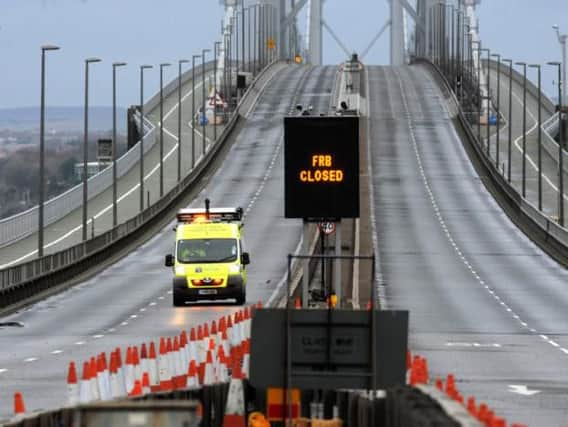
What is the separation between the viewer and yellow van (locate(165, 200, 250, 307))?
5531 cm

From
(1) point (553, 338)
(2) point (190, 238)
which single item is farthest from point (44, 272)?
(1) point (553, 338)

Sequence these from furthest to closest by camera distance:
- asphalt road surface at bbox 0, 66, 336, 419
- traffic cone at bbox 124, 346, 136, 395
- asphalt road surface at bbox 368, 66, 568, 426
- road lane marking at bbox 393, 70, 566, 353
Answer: road lane marking at bbox 393, 70, 566, 353 < asphalt road surface at bbox 0, 66, 336, 419 < asphalt road surface at bbox 368, 66, 568, 426 < traffic cone at bbox 124, 346, 136, 395

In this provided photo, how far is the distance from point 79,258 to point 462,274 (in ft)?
43.8

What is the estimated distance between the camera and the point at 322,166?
4197cm

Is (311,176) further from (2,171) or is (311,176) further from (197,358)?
(2,171)

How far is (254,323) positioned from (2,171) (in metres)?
168

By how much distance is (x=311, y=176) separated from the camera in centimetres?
4200

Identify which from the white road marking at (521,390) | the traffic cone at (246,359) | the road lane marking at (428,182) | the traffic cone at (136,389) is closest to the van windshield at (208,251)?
the road lane marking at (428,182)

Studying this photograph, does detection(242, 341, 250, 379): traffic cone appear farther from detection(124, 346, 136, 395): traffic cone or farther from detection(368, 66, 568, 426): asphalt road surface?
detection(368, 66, 568, 426): asphalt road surface

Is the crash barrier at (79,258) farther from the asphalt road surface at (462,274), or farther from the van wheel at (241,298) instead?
the asphalt road surface at (462,274)

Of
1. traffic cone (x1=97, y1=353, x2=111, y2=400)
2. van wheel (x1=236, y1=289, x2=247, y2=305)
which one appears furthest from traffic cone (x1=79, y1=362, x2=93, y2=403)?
van wheel (x1=236, y1=289, x2=247, y2=305)

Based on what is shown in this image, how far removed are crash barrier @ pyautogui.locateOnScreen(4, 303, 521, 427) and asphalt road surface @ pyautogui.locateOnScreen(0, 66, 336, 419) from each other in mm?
1611

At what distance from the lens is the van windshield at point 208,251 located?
56.0 meters

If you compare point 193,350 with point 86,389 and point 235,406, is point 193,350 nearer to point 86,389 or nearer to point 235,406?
point 86,389
